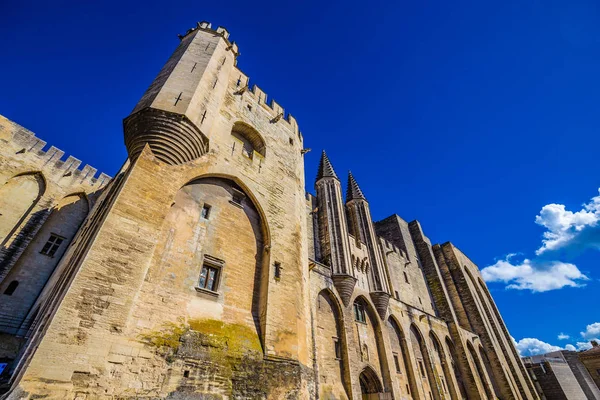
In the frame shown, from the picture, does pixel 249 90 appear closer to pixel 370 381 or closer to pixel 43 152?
pixel 43 152

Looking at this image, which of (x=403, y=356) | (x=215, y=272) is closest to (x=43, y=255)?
(x=215, y=272)

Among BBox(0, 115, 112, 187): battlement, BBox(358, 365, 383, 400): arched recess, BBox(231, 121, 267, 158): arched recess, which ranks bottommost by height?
BBox(358, 365, 383, 400): arched recess

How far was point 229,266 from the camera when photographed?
A: 9.20 metres

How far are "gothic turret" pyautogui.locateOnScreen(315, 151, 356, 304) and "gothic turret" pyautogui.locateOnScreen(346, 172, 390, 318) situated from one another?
9.84 feet

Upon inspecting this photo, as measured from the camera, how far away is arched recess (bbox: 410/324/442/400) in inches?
725

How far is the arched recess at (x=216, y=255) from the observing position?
25.5ft

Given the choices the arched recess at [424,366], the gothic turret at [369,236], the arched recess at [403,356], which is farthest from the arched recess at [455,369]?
the gothic turret at [369,236]

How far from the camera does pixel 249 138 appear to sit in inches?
530

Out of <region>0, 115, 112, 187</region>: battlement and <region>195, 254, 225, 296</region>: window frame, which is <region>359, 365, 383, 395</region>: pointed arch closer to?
<region>195, 254, 225, 296</region>: window frame

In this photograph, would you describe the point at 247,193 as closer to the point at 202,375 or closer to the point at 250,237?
the point at 250,237

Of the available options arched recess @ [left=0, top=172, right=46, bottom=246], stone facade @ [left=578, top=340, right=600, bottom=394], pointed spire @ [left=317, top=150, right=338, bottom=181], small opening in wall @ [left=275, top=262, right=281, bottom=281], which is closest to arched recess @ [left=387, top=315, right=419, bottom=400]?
pointed spire @ [left=317, top=150, right=338, bottom=181]

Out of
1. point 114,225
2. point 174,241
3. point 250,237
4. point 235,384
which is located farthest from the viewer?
point 250,237

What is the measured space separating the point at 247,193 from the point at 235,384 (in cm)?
612

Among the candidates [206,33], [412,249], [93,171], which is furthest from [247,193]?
[412,249]
